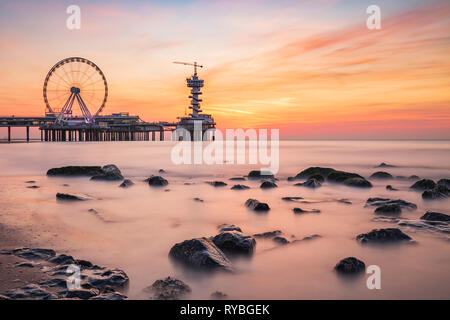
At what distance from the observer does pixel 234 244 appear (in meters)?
5.45

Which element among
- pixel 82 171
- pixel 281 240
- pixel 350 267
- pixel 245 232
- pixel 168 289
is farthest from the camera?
pixel 82 171

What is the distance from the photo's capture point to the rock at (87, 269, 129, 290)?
159 inches

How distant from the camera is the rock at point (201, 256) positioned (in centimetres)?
465

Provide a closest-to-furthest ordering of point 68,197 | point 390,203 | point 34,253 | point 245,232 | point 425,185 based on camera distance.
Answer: point 34,253 < point 245,232 < point 390,203 < point 68,197 < point 425,185

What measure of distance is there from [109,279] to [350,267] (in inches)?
135

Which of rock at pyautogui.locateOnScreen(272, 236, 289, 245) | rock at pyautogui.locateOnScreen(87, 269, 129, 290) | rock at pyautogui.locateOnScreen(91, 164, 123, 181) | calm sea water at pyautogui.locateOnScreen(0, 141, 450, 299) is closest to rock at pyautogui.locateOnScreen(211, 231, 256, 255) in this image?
calm sea water at pyautogui.locateOnScreen(0, 141, 450, 299)

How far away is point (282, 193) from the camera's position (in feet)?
39.7

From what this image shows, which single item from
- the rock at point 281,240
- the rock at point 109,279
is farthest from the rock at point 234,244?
the rock at point 109,279

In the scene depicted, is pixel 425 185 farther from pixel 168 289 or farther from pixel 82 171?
pixel 82 171

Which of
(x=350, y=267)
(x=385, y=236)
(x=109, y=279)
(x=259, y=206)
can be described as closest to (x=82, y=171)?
(x=259, y=206)

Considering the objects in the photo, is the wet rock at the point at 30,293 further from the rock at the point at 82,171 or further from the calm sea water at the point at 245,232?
the rock at the point at 82,171

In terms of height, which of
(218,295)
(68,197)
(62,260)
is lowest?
(218,295)

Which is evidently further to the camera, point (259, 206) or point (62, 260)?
point (259, 206)

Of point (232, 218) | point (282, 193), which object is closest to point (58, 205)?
point (232, 218)
